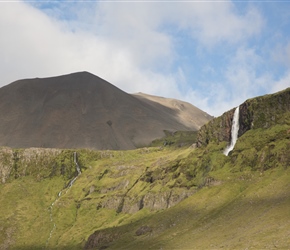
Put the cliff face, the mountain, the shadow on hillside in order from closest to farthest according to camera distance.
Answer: the shadow on hillside
the mountain
the cliff face

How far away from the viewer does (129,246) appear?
132 m

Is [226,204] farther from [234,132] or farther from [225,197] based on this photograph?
[234,132]

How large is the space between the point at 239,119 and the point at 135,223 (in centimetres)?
6295

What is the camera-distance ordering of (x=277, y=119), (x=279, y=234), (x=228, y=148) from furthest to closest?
1. (x=228, y=148)
2. (x=277, y=119)
3. (x=279, y=234)

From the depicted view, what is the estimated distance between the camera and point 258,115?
172 metres

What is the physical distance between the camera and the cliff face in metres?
162

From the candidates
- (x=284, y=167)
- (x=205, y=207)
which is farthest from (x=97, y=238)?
(x=284, y=167)

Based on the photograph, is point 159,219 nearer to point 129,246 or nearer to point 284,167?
point 129,246

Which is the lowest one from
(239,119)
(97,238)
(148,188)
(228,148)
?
(97,238)

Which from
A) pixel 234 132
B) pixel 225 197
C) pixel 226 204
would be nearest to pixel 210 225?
pixel 226 204

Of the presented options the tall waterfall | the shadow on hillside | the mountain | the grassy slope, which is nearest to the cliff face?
the mountain

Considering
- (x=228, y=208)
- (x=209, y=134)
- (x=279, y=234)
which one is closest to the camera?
(x=279, y=234)

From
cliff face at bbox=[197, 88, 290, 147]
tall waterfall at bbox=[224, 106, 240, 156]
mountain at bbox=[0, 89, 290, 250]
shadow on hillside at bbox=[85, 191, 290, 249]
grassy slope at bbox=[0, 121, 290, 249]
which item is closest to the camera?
shadow on hillside at bbox=[85, 191, 290, 249]

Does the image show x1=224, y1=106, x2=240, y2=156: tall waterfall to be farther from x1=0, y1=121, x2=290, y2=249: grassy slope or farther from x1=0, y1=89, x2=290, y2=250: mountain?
x1=0, y1=121, x2=290, y2=249: grassy slope
